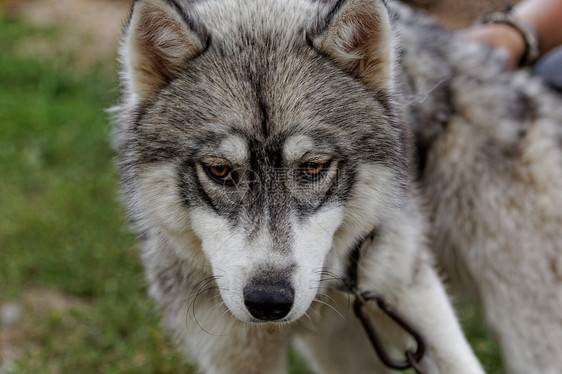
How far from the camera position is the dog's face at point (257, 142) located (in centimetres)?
228

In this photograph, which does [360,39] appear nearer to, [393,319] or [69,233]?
[393,319]

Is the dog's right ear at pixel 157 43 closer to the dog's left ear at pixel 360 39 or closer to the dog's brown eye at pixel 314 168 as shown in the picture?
the dog's left ear at pixel 360 39

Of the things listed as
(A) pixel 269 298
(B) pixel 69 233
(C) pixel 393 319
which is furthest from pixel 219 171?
(B) pixel 69 233

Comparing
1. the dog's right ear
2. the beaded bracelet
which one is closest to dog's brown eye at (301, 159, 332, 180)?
the dog's right ear

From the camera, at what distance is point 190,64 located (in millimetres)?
2477

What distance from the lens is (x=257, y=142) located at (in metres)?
2.29

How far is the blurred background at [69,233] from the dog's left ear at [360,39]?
1019mm

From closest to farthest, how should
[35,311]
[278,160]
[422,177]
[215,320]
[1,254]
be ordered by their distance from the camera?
1. [278,160]
2. [215,320]
3. [422,177]
4. [35,311]
5. [1,254]

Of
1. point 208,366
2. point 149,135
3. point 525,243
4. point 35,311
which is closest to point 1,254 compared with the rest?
point 35,311

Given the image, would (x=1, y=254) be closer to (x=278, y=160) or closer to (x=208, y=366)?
(x=208, y=366)

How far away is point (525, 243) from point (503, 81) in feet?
3.07

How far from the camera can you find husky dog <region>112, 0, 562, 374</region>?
7.54ft

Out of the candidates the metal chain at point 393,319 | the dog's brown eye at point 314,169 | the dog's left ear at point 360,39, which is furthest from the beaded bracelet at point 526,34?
the dog's brown eye at point 314,169

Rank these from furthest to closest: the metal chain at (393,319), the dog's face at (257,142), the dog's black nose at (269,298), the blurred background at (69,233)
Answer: the blurred background at (69,233) < the metal chain at (393,319) < the dog's face at (257,142) < the dog's black nose at (269,298)
